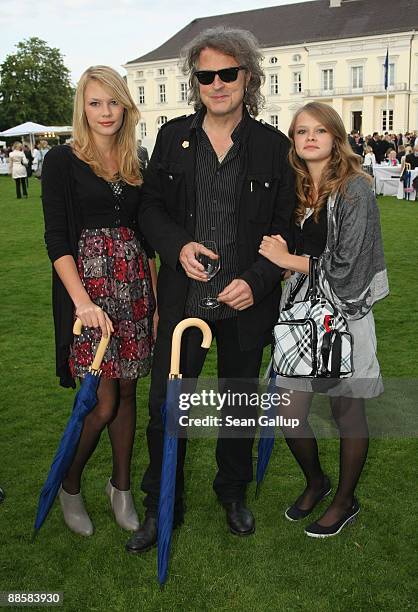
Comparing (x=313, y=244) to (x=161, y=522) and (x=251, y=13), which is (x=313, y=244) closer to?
(x=161, y=522)

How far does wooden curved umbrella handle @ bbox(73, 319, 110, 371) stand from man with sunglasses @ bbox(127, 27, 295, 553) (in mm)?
332

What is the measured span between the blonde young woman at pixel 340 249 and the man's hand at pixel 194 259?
313mm

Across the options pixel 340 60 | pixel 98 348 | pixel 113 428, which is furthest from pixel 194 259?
pixel 340 60

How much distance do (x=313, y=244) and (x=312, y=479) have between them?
1.24 meters

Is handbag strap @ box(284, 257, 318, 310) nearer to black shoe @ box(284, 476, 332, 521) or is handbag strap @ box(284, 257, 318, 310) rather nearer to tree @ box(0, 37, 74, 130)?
black shoe @ box(284, 476, 332, 521)

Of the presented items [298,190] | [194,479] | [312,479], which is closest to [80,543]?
[194,479]

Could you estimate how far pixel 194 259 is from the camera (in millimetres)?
2676

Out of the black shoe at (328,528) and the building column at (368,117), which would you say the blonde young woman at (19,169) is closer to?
the black shoe at (328,528)

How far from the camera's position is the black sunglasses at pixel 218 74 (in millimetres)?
2791

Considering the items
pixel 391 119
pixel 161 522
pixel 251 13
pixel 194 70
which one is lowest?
pixel 161 522

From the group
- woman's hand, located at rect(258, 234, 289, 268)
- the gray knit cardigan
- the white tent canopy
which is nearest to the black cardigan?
woman's hand, located at rect(258, 234, 289, 268)

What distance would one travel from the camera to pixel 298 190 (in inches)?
115

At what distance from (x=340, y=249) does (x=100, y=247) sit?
3.47 ft

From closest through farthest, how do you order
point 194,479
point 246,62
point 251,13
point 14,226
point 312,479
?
point 246,62 < point 312,479 < point 194,479 < point 14,226 < point 251,13
